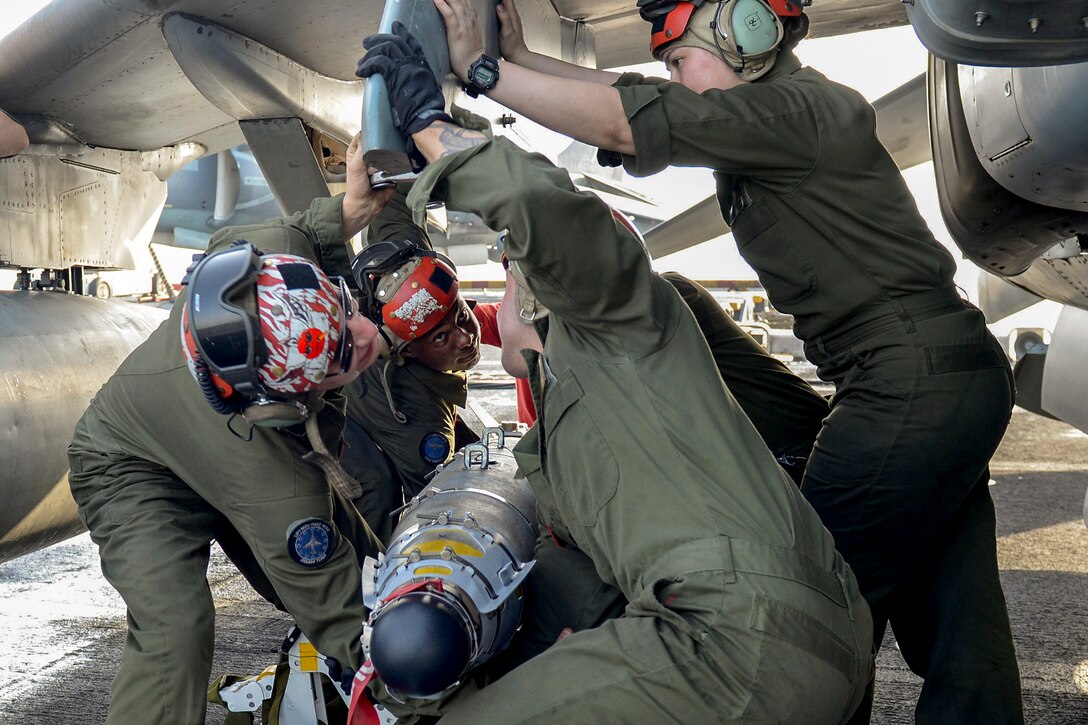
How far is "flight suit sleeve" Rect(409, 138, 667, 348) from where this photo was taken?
1.68m

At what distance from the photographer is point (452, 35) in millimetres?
2232

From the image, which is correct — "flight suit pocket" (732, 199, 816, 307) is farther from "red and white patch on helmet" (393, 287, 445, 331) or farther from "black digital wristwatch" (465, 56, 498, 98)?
"red and white patch on helmet" (393, 287, 445, 331)

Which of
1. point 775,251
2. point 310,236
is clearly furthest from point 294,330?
point 775,251

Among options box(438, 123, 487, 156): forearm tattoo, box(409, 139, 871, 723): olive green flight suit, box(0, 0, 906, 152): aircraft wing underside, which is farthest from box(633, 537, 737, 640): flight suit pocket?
box(0, 0, 906, 152): aircraft wing underside

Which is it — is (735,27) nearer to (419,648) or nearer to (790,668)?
(790,668)

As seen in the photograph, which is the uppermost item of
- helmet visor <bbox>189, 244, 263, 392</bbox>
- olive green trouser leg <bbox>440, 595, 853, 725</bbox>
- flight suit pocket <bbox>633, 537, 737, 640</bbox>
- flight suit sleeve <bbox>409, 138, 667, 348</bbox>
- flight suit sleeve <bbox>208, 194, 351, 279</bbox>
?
flight suit sleeve <bbox>409, 138, 667, 348</bbox>

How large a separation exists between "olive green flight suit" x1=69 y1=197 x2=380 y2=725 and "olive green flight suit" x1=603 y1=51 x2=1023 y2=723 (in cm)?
115

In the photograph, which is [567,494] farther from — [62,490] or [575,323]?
[62,490]

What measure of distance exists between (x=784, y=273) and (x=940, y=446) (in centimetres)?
54

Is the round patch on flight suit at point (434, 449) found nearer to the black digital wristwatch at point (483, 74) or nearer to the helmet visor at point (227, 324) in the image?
the helmet visor at point (227, 324)

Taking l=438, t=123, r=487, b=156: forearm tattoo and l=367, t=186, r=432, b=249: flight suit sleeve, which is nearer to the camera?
l=438, t=123, r=487, b=156: forearm tattoo

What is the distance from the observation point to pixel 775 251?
7.78 ft

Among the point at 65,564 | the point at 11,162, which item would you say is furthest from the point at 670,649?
the point at 65,564

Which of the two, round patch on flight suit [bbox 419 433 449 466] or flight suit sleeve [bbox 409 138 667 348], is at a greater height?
flight suit sleeve [bbox 409 138 667 348]
